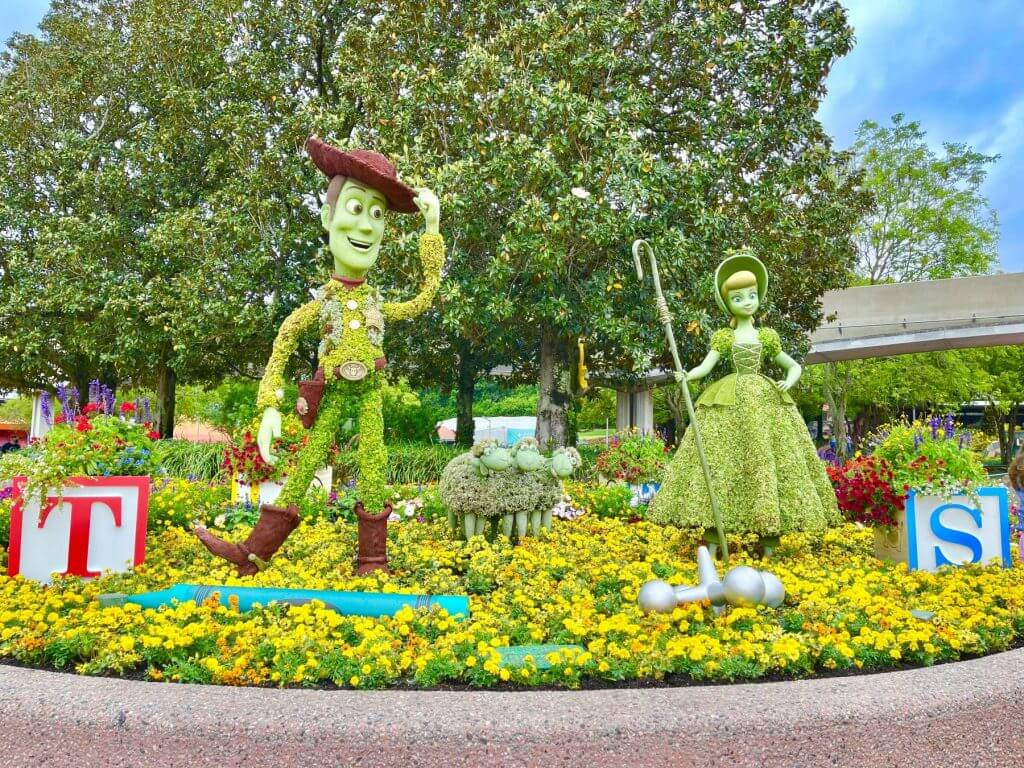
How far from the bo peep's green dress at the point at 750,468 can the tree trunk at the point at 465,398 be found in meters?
10.4

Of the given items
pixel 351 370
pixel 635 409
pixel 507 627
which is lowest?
pixel 507 627

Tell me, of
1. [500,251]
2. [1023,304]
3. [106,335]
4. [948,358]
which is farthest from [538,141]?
[948,358]

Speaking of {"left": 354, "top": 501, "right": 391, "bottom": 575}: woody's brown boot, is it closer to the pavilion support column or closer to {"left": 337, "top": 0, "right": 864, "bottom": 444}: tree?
{"left": 337, "top": 0, "right": 864, "bottom": 444}: tree

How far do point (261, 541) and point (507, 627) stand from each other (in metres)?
1.72

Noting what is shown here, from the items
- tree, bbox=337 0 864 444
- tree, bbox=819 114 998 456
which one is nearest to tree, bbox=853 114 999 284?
tree, bbox=819 114 998 456

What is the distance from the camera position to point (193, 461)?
35.7 ft

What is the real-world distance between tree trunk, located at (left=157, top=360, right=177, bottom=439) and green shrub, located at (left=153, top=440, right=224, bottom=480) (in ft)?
13.9

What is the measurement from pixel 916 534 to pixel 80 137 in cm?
1473

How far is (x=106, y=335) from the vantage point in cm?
1308

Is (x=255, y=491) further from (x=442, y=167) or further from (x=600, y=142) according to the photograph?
(x=600, y=142)

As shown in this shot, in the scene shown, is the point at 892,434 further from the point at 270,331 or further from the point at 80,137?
the point at 80,137

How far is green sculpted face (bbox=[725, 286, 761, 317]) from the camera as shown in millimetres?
5004

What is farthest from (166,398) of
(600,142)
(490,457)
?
(490,457)

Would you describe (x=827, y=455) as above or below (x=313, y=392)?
below
